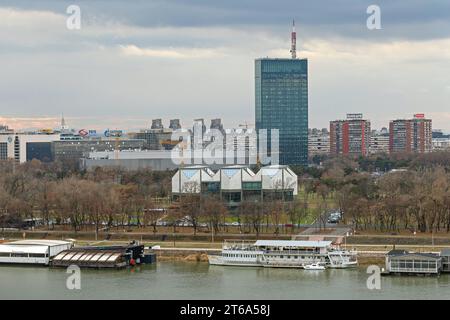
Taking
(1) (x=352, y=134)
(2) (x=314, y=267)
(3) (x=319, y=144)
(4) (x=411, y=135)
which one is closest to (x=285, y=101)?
(1) (x=352, y=134)

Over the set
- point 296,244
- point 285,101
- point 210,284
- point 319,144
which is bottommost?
point 210,284

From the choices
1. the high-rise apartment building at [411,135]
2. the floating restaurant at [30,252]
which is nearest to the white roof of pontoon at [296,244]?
the floating restaurant at [30,252]

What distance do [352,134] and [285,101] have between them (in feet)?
37.9

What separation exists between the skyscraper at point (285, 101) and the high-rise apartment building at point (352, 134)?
31.7 feet

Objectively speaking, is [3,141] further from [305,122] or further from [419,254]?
[419,254]

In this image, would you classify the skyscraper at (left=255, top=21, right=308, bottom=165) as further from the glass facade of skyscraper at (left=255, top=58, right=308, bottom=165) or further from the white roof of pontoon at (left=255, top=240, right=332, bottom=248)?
the white roof of pontoon at (left=255, top=240, right=332, bottom=248)

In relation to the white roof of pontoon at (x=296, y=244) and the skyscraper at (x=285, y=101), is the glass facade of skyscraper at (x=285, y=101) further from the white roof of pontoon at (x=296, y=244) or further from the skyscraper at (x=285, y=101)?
the white roof of pontoon at (x=296, y=244)

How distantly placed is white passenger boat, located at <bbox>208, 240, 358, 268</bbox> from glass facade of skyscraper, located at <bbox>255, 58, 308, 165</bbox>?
45093 mm

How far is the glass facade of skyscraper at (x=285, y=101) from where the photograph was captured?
65.4 metres

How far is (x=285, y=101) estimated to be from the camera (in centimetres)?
6600

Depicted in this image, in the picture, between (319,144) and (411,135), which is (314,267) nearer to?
(411,135)

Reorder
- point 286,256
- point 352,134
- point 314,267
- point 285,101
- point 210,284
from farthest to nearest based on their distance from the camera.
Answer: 1. point 352,134
2. point 285,101
3. point 286,256
4. point 314,267
5. point 210,284
